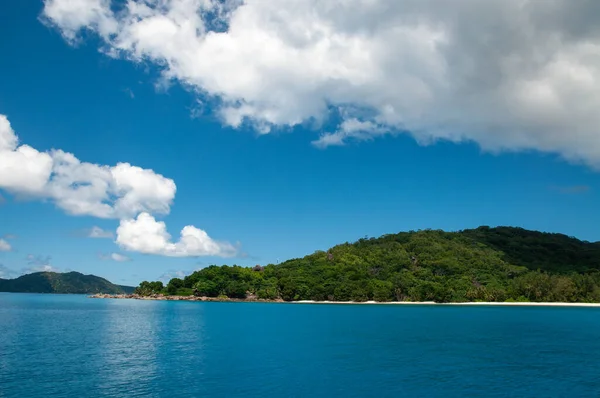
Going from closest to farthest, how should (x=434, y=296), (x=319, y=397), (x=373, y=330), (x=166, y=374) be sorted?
(x=319, y=397), (x=166, y=374), (x=373, y=330), (x=434, y=296)

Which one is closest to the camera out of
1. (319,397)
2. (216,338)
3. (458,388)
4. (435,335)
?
(319,397)

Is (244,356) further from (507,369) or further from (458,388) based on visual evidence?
(507,369)

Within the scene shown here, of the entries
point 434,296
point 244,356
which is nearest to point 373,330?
point 244,356

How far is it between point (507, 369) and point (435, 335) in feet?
88.1

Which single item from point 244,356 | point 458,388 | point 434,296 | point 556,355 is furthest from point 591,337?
point 434,296

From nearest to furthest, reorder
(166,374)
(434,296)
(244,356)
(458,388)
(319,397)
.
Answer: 1. (319,397)
2. (458,388)
3. (166,374)
4. (244,356)
5. (434,296)

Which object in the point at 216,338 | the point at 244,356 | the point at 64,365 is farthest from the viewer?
the point at 216,338

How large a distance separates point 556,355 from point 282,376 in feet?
112

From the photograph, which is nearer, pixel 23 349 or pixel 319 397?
pixel 319 397

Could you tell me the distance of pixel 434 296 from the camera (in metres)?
188

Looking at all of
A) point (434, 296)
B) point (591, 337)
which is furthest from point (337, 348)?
point (434, 296)

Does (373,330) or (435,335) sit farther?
(373,330)

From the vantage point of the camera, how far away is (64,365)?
41156 mm

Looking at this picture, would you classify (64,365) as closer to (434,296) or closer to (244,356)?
(244,356)
